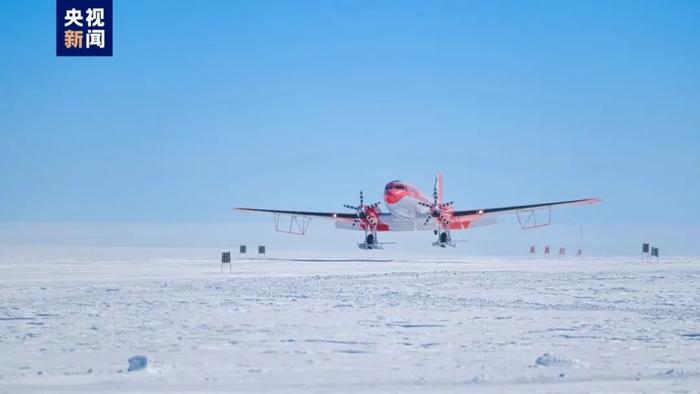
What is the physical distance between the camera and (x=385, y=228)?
248 ft

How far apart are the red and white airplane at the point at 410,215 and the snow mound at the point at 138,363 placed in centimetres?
5641

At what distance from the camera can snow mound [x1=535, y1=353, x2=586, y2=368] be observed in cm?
1220

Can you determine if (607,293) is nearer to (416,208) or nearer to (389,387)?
(389,387)

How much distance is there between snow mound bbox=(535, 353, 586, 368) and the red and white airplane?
55.0 metres

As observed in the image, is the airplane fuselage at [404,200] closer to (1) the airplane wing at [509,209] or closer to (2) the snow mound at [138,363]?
(1) the airplane wing at [509,209]

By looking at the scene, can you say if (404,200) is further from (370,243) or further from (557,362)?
(557,362)

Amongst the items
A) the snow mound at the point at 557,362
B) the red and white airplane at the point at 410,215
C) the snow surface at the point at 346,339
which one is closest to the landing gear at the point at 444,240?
the red and white airplane at the point at 410,215

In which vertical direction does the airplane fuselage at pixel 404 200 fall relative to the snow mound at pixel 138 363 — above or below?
above

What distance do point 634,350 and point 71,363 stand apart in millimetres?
9892

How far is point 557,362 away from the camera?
1231 cm

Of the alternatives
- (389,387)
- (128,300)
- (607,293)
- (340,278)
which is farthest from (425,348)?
(340,278)

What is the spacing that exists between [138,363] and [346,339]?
15.7 feet

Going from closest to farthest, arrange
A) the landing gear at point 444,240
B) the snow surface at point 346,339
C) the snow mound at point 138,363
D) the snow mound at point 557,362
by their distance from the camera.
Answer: the snow surface at point 346,339 < the snow mound at point 138,363 < the snow mound at point 557,362 < the landing gear at point 444,240

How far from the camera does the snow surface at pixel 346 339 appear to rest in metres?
11.1
